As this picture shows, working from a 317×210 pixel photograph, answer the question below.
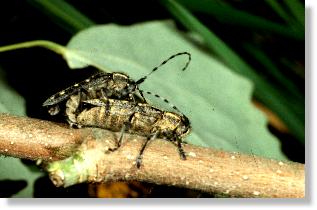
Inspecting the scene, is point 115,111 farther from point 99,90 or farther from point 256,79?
point 256,79

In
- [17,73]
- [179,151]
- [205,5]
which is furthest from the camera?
[205,5]

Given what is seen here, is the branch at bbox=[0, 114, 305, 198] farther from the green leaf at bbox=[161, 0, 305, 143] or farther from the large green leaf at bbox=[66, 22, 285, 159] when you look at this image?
the green leaf at bbox=[161, 0, 305, 143]

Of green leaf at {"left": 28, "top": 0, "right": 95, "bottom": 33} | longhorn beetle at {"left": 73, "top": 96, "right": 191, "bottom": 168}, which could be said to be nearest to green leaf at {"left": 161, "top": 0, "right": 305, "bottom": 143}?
green leaf at {"left": 28, "top": 0, "right": 95, "bottom": 33}

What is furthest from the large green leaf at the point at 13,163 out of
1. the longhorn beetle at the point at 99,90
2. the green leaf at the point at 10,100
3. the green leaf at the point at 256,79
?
the green leaf at the point at 256,79

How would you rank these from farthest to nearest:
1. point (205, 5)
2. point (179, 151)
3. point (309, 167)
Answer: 1. point (205, 5)
2. point (309, 167)
3. point (179, 151)

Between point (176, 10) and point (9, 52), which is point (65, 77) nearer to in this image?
point (9, 52)

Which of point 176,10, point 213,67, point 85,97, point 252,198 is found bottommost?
point 252,198

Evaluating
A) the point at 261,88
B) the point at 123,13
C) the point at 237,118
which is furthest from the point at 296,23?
the point at 123,13
